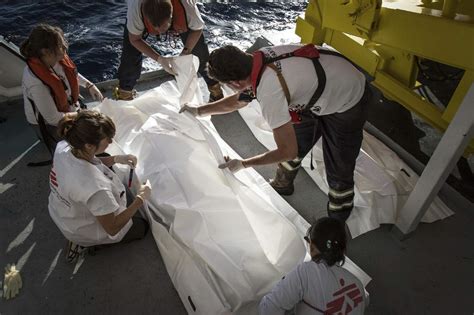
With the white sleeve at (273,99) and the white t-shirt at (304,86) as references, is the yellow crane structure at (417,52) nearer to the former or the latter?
the white t-shirt at (304,86)

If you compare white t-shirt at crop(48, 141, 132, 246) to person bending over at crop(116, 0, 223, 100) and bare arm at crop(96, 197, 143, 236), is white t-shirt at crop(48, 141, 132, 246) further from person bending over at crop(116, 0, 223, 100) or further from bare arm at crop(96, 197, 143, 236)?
person bending over at crop(116, 0, 223, 100)

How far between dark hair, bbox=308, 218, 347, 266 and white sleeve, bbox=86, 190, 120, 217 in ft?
3.41

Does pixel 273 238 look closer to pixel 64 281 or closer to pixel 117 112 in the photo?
pixel 64 281

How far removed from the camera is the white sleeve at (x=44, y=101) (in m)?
2.34

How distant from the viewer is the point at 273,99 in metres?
1.79

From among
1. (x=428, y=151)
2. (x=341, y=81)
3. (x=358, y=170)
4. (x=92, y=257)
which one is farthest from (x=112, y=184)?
(x=428, y=151)

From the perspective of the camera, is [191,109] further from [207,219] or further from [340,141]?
[340,141]

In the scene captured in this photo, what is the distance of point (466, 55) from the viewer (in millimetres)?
1744

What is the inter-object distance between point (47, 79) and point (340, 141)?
A: 1993 millimetres

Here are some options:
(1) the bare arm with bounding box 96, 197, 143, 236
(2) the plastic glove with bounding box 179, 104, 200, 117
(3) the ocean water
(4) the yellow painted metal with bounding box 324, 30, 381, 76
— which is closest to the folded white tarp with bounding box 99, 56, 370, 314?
(2) the plastic glove with bounding box 179, 104, 200, 117

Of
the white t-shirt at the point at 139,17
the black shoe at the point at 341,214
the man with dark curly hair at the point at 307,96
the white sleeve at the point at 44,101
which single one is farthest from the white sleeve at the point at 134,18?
the black shoe at the point at 341,214

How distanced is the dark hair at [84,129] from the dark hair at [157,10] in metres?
1.03

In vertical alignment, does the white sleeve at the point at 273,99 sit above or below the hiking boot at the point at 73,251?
above

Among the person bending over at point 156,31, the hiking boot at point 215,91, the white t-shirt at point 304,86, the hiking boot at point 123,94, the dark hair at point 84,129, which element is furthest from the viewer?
the hiking boot at point 215,91
